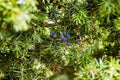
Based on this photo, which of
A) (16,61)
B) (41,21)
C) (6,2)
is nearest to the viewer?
(6,2)

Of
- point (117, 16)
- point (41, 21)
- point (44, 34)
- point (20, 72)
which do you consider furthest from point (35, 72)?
point (117, 16)

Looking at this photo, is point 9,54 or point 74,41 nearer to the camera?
point 74,41

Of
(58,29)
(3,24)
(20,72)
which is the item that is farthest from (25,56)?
(3,24)

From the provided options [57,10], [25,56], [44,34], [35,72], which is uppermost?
[57,10]

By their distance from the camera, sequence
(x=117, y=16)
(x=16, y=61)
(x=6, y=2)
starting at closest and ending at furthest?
(x=6, y=2)
(x=117, y=16)
(x=16, y=61)

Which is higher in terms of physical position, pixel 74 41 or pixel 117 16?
pixel 117 16

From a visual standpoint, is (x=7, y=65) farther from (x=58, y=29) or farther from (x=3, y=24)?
(x=3, y=24)
